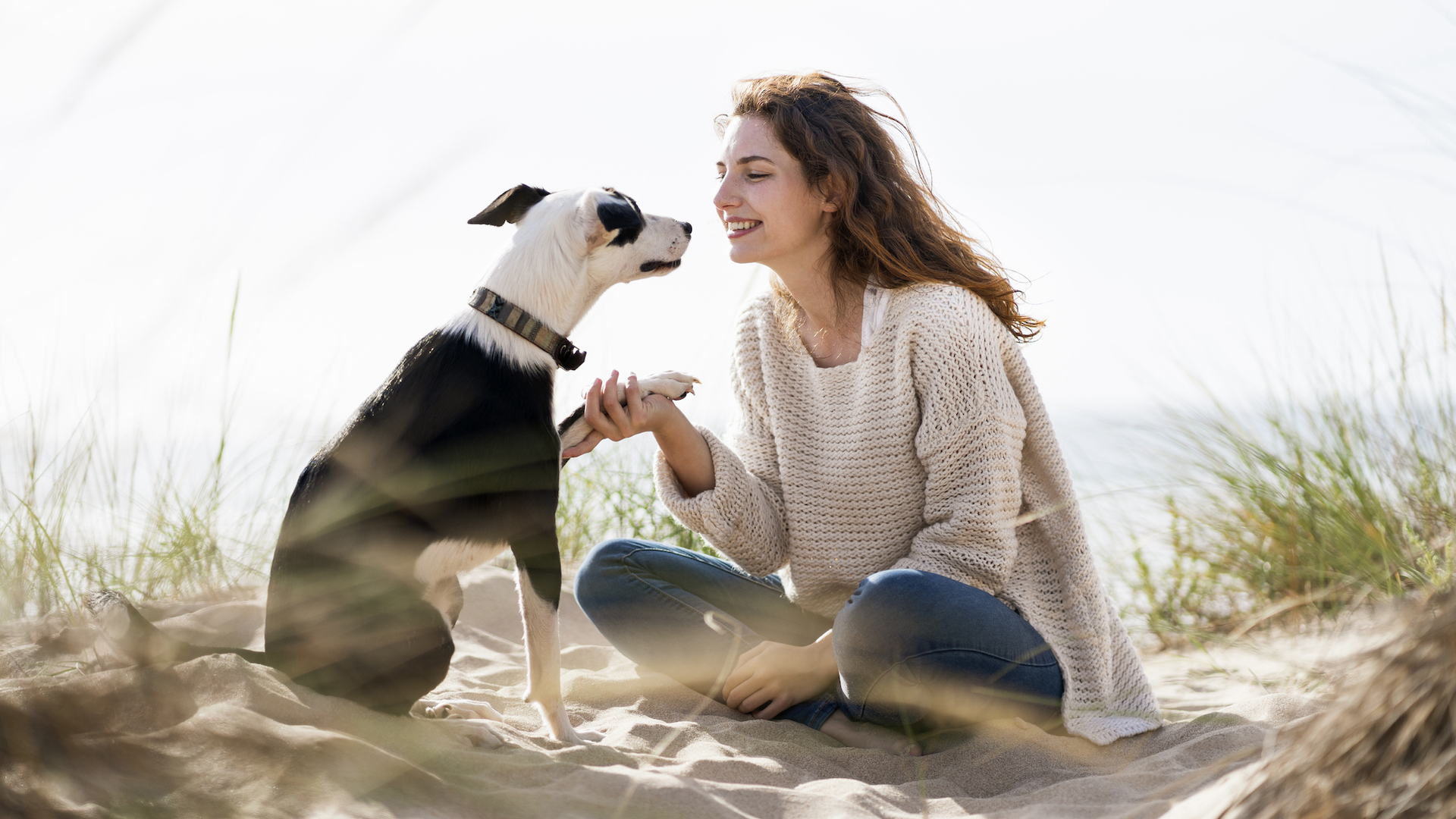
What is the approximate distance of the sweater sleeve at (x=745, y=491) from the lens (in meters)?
2.82

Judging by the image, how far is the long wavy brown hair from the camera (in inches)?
109

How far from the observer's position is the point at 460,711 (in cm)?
252

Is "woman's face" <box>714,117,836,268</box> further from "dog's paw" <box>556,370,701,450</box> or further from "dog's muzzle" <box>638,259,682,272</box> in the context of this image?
"dog's paw" <box>556,370,701,450</box>

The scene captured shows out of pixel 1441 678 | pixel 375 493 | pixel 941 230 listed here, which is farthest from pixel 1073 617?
pixel 375 493

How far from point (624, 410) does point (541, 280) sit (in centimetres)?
42

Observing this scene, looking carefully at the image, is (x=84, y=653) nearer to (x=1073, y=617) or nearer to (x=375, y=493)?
(x=375, y=493)

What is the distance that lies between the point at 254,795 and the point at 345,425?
0.97 metres

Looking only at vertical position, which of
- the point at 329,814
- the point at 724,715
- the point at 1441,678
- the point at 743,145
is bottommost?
Result: the point at 724,715

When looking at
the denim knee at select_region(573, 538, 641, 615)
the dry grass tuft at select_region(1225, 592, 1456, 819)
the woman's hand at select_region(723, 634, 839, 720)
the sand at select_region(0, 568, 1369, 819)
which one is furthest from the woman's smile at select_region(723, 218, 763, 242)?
the dry grass tuft at select_region(1225, 592, 1456, 819)

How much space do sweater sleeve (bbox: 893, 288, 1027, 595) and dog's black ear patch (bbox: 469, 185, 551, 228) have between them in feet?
3.68

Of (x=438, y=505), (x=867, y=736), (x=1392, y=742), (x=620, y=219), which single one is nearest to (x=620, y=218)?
(x=620, y=219)

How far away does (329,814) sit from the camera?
162 cm

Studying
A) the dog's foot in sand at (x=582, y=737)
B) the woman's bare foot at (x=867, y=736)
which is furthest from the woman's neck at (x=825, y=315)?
the dog's foot in sand at (x=582, y=737)

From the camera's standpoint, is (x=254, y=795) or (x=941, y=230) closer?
(x=254, y=795)
